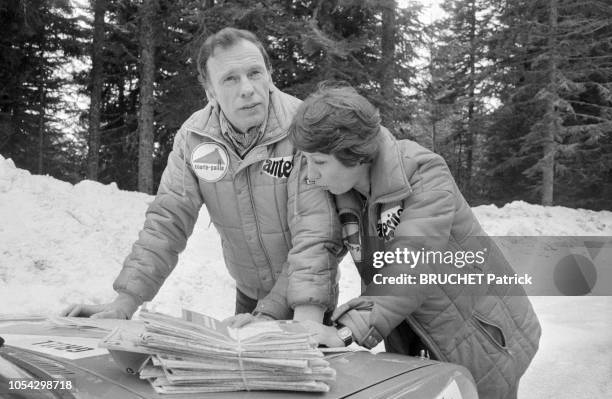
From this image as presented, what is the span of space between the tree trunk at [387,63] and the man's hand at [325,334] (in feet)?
38.1

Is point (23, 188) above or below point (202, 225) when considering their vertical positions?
above

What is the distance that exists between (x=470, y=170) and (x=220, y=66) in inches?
1054

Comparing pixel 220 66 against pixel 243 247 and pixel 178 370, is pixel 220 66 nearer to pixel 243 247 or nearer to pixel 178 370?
pixel 243 247

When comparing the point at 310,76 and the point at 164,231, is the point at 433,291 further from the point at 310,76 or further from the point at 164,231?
the point at 310,76

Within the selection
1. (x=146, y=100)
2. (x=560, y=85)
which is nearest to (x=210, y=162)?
(x=146, y=100)

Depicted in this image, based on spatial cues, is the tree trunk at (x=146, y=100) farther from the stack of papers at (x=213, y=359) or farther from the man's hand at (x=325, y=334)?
the stack of papers at (x=213, y=359)

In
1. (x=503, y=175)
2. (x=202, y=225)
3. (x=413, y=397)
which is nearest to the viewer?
(x=413, y=397)

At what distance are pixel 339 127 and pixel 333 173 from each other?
0.68 feet

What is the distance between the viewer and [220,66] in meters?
2.46

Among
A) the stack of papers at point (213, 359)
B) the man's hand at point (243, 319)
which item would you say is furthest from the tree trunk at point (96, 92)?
the stack of papers at point (213, 359)

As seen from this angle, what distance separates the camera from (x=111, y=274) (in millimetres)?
6707

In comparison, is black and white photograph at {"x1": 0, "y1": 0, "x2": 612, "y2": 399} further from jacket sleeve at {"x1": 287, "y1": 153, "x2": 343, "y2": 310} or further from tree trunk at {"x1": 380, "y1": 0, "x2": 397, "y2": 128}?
tree trunk at {"x1": 380, "y1": 0, "x2": 397, "y2": 128}

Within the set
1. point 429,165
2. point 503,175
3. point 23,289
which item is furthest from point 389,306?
point 503,175

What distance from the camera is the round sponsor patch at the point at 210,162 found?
8.16ft
